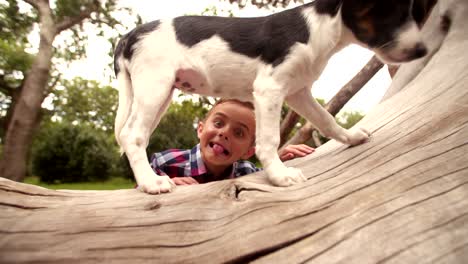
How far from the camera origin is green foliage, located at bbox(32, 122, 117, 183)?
1091cm

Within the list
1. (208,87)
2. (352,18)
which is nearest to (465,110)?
(352,18)

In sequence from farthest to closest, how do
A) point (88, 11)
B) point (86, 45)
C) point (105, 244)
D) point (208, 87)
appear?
point (86, 45) < point (88, 11) < point (208, 87) < point (105, 244)

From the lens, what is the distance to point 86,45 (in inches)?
226

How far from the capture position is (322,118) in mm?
1845

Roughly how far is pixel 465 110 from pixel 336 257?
35.9 inches

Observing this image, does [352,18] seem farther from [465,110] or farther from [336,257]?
[336,257]

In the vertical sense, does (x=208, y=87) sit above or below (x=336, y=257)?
above

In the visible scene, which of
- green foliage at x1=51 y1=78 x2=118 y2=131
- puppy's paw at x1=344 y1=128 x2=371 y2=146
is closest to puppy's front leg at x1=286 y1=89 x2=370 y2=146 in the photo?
puppy's paw at x1=344 y1=128 x2=371 y2=146

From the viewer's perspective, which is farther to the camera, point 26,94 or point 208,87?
point 26,94

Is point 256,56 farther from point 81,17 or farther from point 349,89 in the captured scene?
point 81,17

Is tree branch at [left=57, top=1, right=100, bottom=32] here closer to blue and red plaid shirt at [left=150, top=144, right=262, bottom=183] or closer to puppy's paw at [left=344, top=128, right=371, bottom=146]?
blue and red plaid shirt at [left=150, top=144, right=262, bottom=183]

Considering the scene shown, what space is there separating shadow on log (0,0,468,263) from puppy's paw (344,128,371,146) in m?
0.14

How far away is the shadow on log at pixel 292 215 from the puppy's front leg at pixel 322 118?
0.16 meters

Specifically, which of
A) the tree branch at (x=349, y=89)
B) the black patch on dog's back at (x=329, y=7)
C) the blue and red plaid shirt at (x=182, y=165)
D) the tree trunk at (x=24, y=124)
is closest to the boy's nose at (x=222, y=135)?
the blue and red plaid shirt at (x=182, y=165)
